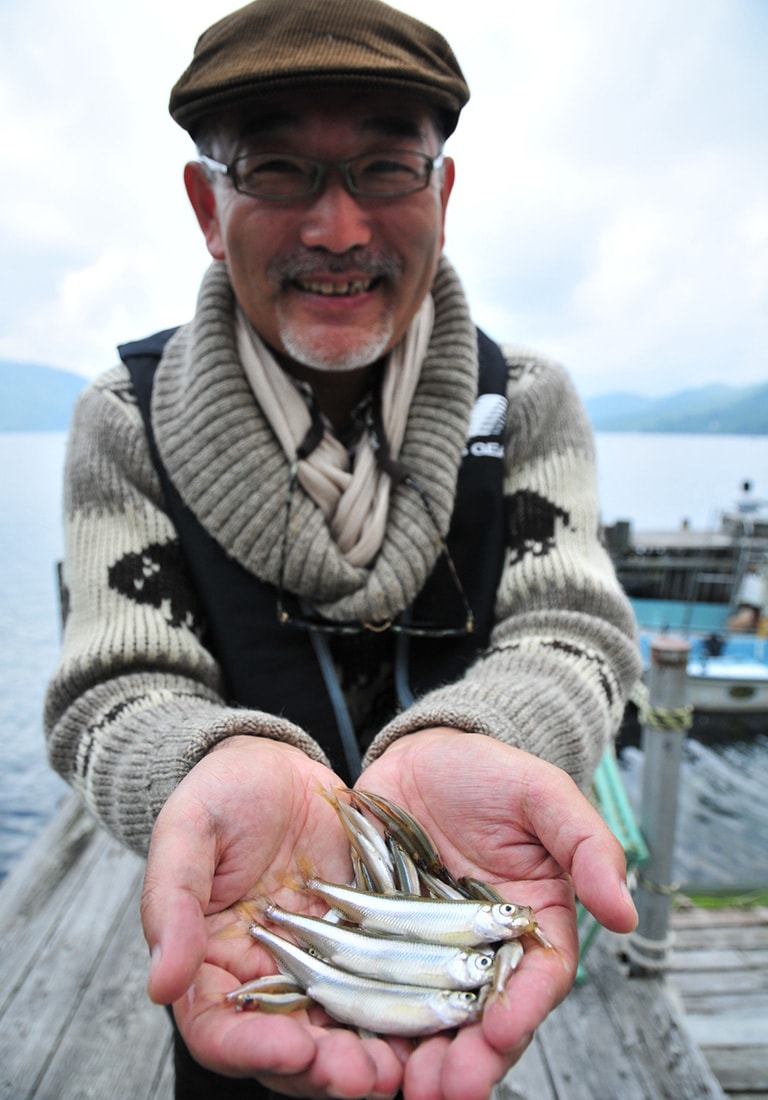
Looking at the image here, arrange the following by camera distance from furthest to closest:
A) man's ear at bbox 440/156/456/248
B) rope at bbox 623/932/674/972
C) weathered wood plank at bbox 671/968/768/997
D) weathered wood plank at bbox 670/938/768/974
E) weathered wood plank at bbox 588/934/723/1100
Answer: weathered wood plank at bbox 670/938/768/974
weathered wood plank at bbox 671/968/768/997
rope at bbox 623/932/674/972
weathered wood plank at bbox 588/934/723/1100
man's ear at bbox 440/156/456/248

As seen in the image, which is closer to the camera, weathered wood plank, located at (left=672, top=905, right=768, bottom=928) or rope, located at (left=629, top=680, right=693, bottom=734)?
rope, located at (left=629, top=680, right=693, bottom=734)

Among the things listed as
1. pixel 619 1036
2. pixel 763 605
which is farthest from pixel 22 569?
pixel 619 1036

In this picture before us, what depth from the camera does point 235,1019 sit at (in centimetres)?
123

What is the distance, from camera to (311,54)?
72.3 inches

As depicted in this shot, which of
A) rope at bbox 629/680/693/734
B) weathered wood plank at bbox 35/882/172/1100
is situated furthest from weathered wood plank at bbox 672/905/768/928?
weathered wood plank at bbox 35/882/172/1100

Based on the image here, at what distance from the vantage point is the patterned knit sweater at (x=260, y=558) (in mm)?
2010

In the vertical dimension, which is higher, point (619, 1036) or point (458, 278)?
point (458, 278)

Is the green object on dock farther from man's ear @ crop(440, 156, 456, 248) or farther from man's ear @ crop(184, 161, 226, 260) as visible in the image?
man's ear @ crop(184, 161, 226, 260)

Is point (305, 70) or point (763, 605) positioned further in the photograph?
Answer: point (763, 605)

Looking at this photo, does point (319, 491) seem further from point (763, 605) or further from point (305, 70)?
point (763, 605)

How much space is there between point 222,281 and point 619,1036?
12.5 ft

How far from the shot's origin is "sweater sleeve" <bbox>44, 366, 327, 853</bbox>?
6.02 feet

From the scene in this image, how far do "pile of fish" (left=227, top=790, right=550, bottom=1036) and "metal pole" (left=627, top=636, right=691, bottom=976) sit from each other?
9.72 ft

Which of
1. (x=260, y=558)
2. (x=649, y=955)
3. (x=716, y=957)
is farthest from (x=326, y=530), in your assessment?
(x=716, y=957)
